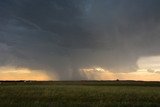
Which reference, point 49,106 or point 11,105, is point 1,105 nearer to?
point 11,105

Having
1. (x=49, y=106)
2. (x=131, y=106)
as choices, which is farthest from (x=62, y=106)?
(x=131, y=106)

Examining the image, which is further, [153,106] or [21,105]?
[153,106]

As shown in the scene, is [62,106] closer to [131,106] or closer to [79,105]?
[79,105]

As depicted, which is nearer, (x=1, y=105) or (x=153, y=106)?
(x=1, y=105)

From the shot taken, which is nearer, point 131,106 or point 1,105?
point 1,105

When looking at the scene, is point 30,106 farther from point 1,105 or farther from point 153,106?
point 153,106

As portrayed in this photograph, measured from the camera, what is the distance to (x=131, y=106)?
29.2 m

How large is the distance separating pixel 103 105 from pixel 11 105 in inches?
343

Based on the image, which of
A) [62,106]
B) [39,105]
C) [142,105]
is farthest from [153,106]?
[39,105]

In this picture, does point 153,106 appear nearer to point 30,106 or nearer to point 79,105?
point 79,105

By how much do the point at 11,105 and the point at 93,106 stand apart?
764 centimetres

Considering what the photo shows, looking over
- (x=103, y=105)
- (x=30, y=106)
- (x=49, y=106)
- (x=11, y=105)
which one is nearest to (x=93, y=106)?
(x=103, y=105)

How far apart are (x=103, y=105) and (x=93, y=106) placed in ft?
4.75

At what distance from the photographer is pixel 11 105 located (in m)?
27.6
